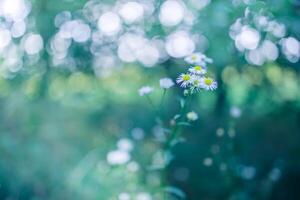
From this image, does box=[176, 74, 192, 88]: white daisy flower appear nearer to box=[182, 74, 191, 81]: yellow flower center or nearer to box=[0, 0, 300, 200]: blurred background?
box=[182, 74, 191, 81]: yellow flower center

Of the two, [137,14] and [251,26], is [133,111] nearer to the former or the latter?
[137,14]

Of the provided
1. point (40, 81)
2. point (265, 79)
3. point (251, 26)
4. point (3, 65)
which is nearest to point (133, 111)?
point (40, 81)

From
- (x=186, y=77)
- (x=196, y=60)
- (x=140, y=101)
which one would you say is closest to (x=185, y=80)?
(x=186, y=77)

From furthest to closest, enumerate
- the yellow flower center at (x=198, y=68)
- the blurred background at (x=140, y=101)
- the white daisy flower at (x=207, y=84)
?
the blurred background at (x=140, y=101) → the yellow flower center at (x=198, y=68) → the white daisy flower at (x=207, y=84)

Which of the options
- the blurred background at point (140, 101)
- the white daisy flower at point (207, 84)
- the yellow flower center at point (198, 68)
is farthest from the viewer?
the blurred background at point (140, 101)

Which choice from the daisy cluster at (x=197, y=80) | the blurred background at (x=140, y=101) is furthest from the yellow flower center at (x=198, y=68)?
the blurred background at (x=140, y=101)

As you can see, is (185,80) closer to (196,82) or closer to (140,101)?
(196,82)

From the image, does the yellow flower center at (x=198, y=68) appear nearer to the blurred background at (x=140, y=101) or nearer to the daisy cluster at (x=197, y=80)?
the daisy cluster at (x=197, y=80)

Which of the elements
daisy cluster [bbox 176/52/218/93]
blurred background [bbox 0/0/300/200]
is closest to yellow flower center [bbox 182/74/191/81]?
daisy cluster [bbox 176/52/218/93]
